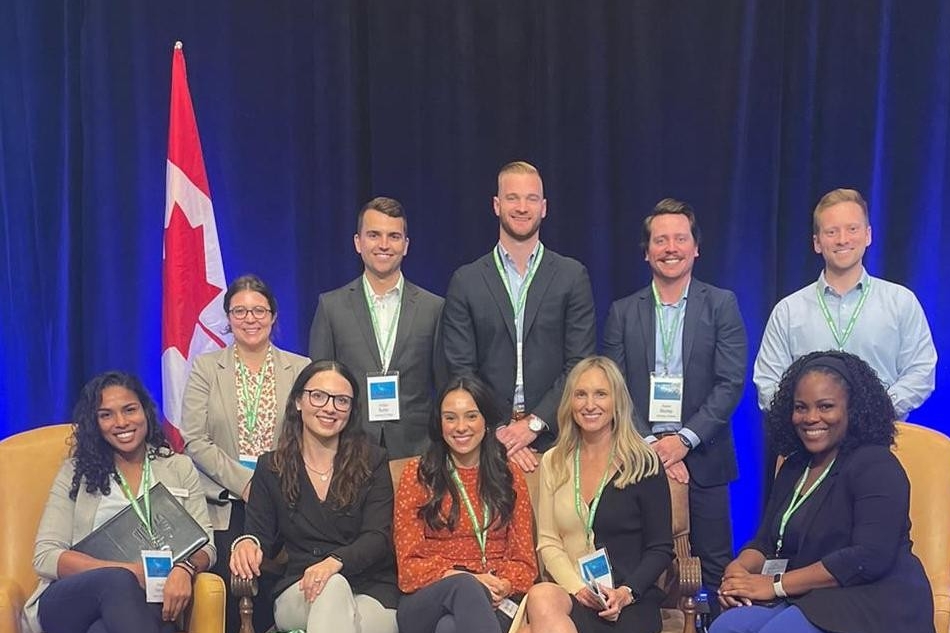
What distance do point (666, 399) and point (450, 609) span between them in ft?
3.82

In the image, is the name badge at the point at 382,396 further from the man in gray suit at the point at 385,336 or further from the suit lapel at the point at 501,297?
the suit lapel at the point at 501,297

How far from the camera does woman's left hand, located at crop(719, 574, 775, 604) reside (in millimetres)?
3174

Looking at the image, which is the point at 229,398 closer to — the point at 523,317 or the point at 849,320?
the point at 523,317

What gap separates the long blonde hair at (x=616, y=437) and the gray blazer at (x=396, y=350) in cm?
66

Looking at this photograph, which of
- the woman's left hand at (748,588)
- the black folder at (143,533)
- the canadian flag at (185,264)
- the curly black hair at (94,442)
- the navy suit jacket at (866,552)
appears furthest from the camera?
the canadian flag at (185,264)

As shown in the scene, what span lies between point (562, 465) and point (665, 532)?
1.34 ft

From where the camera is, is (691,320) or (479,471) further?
(691,320)

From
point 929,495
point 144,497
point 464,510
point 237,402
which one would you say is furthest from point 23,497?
point 929,495

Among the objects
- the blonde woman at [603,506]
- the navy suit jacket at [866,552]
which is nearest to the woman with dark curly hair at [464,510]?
the blonde woman at [603,506]

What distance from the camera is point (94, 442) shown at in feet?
11.8

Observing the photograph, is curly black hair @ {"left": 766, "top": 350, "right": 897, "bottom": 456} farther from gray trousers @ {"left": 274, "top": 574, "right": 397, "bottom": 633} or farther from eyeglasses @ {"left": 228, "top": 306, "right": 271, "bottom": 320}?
eyeglasses @ {"left": 228, "top": 306, "right": 271, "bottom": 320}

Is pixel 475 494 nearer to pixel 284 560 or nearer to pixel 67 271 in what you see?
pixel 284 560

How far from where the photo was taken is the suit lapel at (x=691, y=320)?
3922mm

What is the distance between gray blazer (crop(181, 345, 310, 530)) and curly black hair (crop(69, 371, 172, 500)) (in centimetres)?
27
